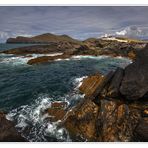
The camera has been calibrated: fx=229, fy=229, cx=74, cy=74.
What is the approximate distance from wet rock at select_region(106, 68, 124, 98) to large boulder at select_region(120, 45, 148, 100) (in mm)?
311

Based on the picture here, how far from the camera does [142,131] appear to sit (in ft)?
27.5

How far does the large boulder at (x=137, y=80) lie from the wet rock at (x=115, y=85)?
1.02 ft

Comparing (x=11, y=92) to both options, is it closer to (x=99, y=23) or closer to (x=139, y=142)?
(x=99, y=23)

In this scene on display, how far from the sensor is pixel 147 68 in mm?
9531

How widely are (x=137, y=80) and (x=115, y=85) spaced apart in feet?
3.55

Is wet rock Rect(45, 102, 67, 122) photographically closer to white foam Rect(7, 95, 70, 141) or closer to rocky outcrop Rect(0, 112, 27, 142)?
white foam Rect(7, 95, 70, 141)

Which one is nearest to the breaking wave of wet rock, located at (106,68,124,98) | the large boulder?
wet rock, located at (106,68,124,98)

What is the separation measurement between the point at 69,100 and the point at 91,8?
15.2ft

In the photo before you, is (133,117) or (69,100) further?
(69,100)

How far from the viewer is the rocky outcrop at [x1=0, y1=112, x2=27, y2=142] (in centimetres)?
845

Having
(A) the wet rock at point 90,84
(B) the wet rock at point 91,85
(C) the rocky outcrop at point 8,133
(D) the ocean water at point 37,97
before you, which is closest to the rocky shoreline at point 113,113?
(C) the rocky outcrop at point 8,133

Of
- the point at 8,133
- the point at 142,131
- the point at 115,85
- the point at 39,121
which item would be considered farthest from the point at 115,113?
the point at 8,133

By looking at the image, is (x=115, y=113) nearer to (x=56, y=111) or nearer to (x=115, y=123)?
(x=115, y=123)

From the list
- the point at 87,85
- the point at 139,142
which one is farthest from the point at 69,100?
the point at 139,142
